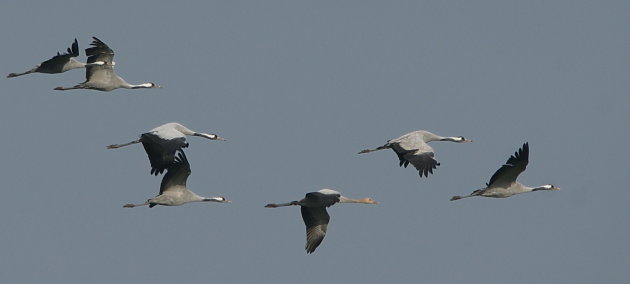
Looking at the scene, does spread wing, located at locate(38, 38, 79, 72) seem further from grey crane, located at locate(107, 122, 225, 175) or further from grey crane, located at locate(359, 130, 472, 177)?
grey crane, located at locate(359, 130, 472, 177)

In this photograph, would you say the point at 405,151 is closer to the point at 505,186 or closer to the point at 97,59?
the point at 505,186

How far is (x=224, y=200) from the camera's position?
102ft

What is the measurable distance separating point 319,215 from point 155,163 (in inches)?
148

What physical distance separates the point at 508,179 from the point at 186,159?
663 centimetres

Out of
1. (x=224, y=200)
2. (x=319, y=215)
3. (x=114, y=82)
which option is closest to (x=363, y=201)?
(x=319, y=215)

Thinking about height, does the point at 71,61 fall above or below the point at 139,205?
above

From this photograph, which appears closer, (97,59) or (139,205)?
(139,205)

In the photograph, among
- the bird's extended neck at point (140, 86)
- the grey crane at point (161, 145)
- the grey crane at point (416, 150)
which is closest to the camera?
the grey crane at point (161, 145)

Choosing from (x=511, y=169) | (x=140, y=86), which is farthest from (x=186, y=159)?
(x=511, y=169)

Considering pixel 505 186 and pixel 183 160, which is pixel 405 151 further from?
pixel 183 160

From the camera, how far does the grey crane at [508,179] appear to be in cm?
2906

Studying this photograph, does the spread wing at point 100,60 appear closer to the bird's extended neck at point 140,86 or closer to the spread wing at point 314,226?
the bird's extended neck at point 140,86

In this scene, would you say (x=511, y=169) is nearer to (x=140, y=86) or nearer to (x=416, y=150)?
(x=416, y=150)

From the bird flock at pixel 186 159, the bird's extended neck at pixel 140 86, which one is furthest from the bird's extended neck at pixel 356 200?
the bird's extended neck at pixel 140 86
